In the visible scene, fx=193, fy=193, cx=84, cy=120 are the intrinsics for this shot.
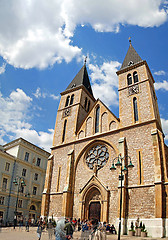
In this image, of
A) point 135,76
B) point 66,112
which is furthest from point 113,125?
point 66,112

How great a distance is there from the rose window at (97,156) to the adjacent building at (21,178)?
12301mm

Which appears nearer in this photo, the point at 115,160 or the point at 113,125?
the point at 115,160

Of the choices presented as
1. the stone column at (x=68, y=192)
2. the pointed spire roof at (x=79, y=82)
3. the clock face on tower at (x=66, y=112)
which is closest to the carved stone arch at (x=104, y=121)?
the stone column at (x=68, y=192)

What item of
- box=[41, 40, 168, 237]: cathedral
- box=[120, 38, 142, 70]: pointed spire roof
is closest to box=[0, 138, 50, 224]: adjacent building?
box=[41, 40, 168, 237]: cathedral

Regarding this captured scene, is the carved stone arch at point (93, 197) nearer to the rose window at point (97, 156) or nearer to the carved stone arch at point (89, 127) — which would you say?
the rose window at point (97, 156)

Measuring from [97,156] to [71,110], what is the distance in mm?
9860

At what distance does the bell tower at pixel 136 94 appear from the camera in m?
22.2

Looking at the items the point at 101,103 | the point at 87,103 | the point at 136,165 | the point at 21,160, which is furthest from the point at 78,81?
the point at 136,165

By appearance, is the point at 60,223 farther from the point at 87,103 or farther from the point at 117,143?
the point at 87,103

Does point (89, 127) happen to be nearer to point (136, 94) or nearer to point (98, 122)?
point (98, 122)

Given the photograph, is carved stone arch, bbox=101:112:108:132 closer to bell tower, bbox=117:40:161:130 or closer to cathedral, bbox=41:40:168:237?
cathedral, bbox=41:40:168:237

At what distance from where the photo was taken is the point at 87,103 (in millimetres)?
33031

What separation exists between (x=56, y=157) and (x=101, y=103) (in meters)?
9.89

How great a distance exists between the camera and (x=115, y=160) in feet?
69.5
